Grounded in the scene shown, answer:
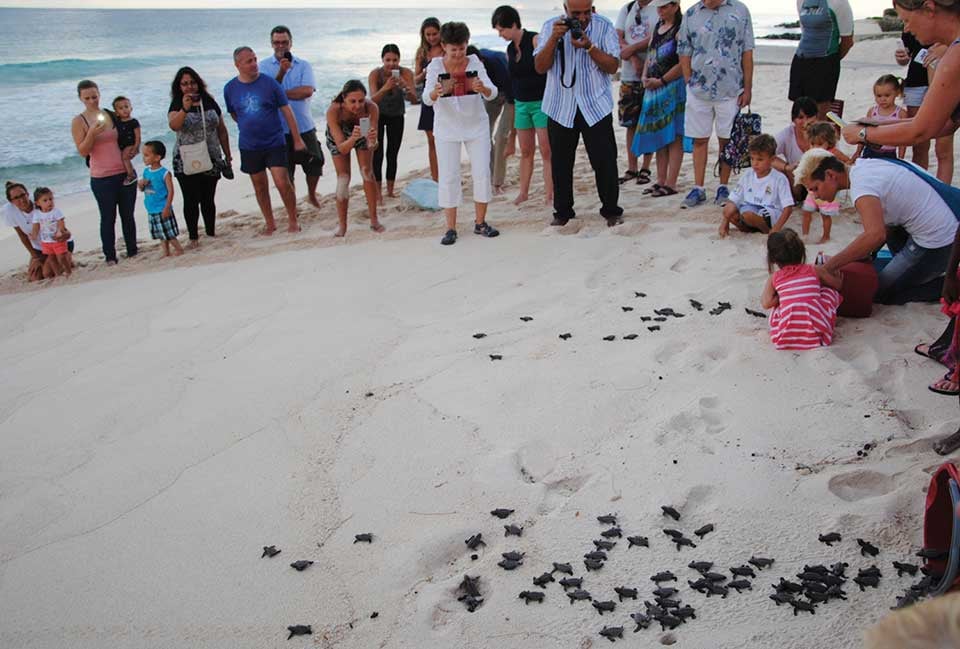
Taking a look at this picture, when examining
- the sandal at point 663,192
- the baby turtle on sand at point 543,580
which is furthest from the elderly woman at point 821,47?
the baby turtle on sand at point 543,580

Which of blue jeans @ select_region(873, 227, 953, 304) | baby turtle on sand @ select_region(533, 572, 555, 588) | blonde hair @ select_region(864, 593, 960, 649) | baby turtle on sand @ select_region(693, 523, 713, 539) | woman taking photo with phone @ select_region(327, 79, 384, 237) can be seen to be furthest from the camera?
woman taking photo with phone @ select_region(327, 79, 384, 237)

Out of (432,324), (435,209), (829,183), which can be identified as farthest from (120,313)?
(829,183)

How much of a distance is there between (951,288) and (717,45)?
3.66m

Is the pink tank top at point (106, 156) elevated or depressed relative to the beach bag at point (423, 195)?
elevated

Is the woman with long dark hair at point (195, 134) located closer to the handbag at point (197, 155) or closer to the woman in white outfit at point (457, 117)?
the handbag at point (197, 155)

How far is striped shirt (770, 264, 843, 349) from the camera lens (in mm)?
3779

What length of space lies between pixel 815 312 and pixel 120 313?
452 centimetres

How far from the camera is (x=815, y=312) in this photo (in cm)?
380

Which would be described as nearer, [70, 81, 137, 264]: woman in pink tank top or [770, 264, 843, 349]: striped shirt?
[770, 264, 843, 349]: striped shirt

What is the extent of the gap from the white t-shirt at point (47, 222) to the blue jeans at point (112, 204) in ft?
1.19

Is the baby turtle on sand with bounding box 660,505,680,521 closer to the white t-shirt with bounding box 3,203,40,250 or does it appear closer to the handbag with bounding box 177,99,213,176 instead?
the handbag with bounding box 177,99,213,176

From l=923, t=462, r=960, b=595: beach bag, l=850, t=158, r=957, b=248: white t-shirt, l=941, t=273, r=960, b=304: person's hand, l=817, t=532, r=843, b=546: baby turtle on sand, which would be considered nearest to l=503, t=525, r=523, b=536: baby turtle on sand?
l=817, t=532, r=843, b=546: baby turtle on sand

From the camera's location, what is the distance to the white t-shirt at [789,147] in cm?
580

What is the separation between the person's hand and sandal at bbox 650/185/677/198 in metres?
3.82
